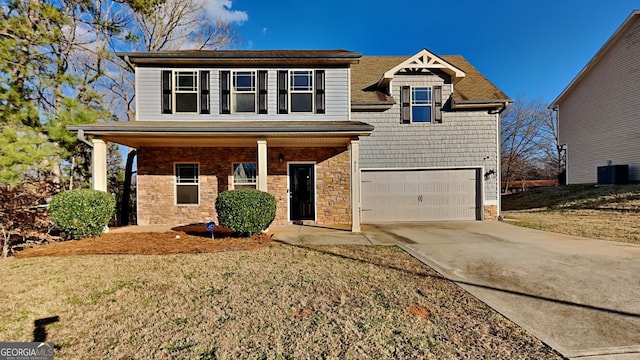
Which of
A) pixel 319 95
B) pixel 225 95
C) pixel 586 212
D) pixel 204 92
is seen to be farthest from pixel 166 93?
pixel 586 212

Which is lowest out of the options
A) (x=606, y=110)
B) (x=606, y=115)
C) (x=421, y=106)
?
(x=421, y=106)

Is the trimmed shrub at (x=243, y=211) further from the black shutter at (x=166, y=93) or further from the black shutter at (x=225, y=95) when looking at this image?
the black shutter at (x=166, y=93)

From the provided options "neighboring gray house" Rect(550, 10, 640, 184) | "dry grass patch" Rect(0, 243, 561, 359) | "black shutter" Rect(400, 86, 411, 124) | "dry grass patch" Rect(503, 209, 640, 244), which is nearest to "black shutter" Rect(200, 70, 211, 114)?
"dry grass patch" Rect(0, 243, 561, 359)

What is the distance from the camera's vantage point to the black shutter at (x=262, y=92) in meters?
9.33

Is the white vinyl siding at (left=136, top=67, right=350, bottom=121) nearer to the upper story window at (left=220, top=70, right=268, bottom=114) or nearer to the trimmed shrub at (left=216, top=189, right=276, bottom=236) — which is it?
the upper story window at (left=220, top=70, right=268, bottom=114)

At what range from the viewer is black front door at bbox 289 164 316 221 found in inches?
389

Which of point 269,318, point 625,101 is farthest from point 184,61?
point 625,101

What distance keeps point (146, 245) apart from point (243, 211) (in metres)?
2.32

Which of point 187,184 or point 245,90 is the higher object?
point 245,90

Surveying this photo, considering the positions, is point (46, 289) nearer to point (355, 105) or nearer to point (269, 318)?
point (269, 318)

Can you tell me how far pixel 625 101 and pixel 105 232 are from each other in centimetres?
2313

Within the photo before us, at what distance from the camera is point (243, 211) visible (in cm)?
679

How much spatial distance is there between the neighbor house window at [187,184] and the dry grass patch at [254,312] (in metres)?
4.68

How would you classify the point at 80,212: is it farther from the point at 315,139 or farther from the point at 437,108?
the point at 437,108
